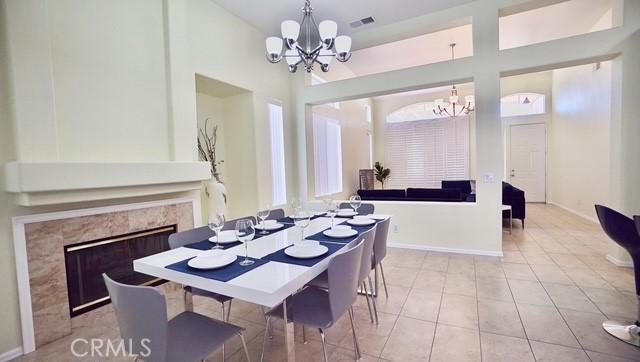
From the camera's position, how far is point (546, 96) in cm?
771

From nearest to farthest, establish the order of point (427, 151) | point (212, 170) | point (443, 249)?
point (212, 170) → point (443, 249) → point (427, 151)

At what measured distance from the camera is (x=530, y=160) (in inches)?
318

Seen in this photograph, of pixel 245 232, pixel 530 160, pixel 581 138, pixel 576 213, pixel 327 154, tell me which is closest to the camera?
pixel 245 232

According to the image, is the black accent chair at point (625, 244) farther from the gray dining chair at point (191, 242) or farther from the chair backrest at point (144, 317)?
the chair backrest at point (144, 317)

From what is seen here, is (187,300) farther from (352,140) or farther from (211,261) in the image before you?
(352,140)

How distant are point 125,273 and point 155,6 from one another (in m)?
2.75

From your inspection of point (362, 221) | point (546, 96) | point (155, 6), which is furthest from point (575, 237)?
point (155, 6)

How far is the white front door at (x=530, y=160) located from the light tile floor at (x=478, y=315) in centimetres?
499

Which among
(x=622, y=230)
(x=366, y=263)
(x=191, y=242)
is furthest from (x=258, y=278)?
(x=622, y=230)

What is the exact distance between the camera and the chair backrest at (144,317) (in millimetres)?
1184

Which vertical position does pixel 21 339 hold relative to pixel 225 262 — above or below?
below

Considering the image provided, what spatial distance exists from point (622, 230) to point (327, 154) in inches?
196

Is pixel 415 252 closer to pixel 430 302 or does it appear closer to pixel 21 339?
pixel 430 302

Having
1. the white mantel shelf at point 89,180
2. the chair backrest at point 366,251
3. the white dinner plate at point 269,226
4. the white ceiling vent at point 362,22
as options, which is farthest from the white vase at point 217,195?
the white ceiling vent at point 362,22
